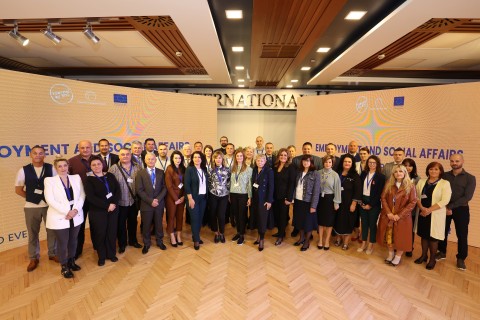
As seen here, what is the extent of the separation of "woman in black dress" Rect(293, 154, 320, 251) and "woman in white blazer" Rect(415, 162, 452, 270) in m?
1.43

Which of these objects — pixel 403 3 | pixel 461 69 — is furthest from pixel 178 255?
pixel 461 69

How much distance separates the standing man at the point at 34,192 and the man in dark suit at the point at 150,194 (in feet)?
3.82

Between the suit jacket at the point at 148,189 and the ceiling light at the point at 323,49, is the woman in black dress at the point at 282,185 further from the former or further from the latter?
the ceiling light at the point at 323,49

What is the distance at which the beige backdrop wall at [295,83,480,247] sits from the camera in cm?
441

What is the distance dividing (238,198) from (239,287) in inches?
55.0

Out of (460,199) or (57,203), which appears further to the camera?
(460,199)

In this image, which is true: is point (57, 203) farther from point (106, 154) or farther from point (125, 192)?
point (106, 154)

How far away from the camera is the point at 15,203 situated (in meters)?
4.12

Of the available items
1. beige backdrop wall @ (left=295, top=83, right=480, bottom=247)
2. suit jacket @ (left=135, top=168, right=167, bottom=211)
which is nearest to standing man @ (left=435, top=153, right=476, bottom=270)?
beige backdrop wall @ (left=295, top=83, right=480, bottom=247)

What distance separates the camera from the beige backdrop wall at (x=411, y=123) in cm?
441

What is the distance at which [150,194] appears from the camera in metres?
3.81

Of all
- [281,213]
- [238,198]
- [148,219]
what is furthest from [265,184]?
[148,219]

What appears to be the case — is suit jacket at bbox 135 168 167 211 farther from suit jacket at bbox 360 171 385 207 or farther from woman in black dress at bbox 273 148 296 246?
suit jacket at bbox 360 171 385 207

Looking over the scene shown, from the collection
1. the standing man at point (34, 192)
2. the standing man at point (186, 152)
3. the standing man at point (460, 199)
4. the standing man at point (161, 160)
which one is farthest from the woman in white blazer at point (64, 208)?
the standing man at point (460, 199)
